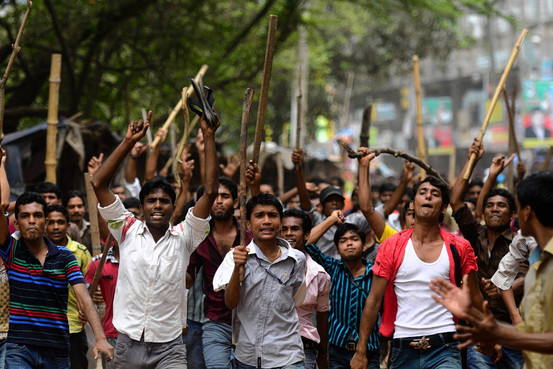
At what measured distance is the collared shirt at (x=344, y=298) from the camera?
6312 millimetres

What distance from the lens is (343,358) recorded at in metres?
6.30

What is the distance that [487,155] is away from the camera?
122 ft

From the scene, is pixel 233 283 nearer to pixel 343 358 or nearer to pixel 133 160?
pixel 343 358

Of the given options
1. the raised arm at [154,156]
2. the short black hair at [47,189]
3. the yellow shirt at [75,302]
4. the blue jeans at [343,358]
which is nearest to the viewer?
the blue jeans at [343,358]

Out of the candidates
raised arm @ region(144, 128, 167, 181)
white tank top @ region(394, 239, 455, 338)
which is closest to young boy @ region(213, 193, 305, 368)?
white tank top @ region(394, 239, 455, 338)

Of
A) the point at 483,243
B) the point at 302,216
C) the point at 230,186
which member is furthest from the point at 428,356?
the point at 230,186

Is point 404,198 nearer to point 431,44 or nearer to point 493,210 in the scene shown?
point 493,210

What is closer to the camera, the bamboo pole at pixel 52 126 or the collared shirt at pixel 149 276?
the collared shirt at pixel 149 276

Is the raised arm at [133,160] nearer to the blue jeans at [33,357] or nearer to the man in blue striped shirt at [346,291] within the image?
the man in blue striped shirt at [346,291]

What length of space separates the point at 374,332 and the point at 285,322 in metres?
1.15

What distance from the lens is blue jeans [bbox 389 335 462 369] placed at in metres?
5.27

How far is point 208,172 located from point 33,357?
1.69m

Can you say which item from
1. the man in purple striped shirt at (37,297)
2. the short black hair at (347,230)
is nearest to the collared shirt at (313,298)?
Answer: the short black hair at (347,230)

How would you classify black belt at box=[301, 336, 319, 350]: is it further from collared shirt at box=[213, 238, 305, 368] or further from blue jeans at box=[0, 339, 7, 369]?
blue jeans at box=[0, 339, 7, 369]
